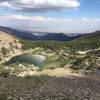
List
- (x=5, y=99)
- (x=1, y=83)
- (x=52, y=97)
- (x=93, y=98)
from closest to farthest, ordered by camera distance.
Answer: (x=5, y=99) → (x=52, y=97) → (x=93, y=98) → (x=1, y=83)

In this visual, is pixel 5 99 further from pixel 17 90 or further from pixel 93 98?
pixel 93 98

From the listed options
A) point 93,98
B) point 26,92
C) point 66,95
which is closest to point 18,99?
point 26,92

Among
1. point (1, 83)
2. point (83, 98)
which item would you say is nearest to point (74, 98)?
point (83, 98)

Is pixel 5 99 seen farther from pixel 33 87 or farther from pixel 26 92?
pixel 33 87

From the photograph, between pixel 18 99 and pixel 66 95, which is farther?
pixel 66 95

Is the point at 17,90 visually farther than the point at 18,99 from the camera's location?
Yes

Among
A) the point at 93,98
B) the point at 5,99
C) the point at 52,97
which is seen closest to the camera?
the point at 5,99

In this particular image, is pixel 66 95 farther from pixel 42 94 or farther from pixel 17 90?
pixel 17 90

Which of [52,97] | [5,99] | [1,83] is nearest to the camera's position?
[5,99]
